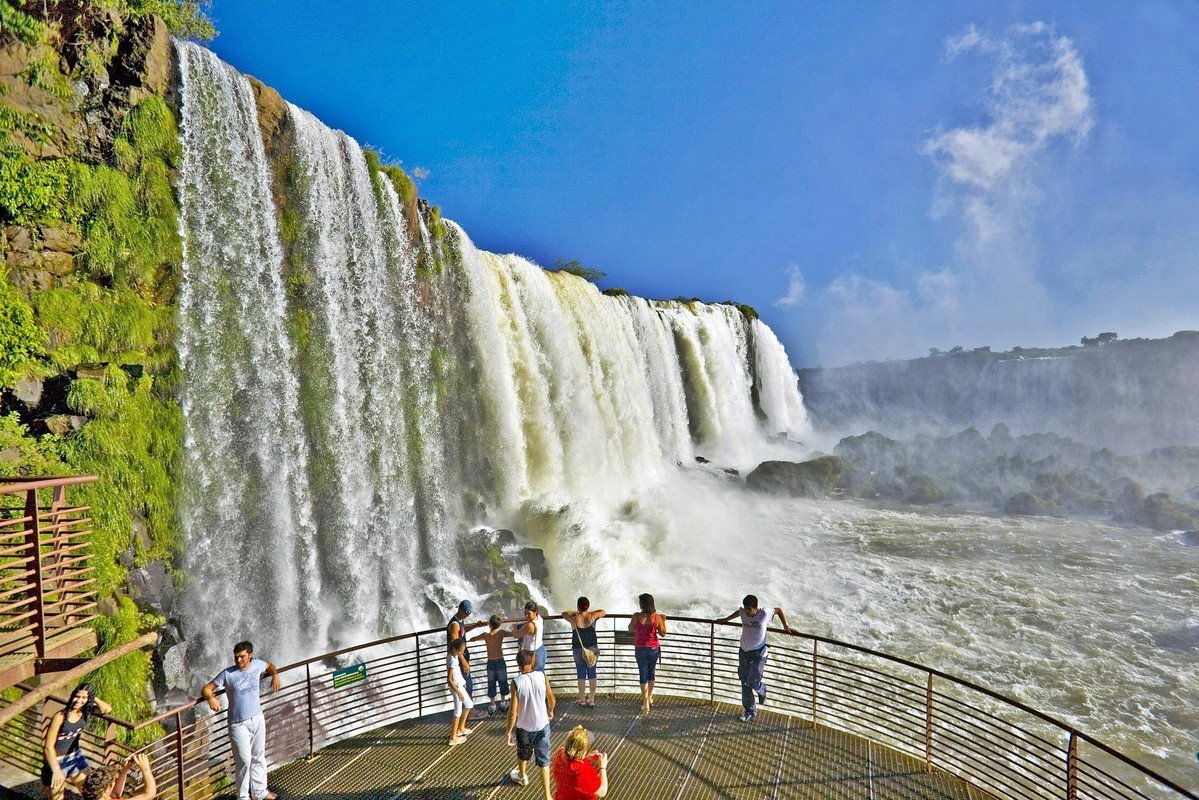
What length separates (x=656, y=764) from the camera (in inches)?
256

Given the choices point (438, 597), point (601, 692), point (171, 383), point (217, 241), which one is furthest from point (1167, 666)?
point (217, 241)

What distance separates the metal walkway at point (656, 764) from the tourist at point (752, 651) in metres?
0.32

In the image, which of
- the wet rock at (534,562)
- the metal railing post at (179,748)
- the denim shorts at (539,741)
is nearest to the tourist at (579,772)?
the denim shorts at (539,741)

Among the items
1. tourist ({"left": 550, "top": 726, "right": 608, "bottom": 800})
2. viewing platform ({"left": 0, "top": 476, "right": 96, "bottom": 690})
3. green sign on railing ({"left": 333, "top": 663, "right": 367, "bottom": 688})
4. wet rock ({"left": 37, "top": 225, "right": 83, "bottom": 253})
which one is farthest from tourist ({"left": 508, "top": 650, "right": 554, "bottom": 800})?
wet rock ({"left": 37, "top": 225, "right": 83, "bottom": 253})

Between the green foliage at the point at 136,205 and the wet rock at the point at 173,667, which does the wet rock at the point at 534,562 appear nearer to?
the wet rock at the point at 173,667

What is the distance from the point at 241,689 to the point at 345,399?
959 centimetres

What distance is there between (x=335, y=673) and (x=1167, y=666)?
1666 cm

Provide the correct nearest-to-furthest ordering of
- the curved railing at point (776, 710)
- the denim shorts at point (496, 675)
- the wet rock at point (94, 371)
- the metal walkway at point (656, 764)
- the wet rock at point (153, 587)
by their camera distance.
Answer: the metal walkway at point (656, 764) < the curved railing at point (776, 710) < the denim shorts at point (496, 675) < the wet rock at point (94, 371) < the wet rock at point (153, 587)

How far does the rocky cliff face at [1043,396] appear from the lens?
6303 centimetres

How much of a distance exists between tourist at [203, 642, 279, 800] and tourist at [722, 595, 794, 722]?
16.9 feet

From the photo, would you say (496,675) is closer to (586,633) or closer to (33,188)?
(586,633)

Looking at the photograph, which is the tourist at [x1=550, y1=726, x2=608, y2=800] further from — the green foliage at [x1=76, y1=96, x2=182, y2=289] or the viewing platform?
the green foliage at [x1=76, y1=96, x2=182, y2=289]

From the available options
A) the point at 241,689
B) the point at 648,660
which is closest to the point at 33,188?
the point at 241,689

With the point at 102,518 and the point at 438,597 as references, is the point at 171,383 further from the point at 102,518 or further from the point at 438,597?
the point at 438,597
